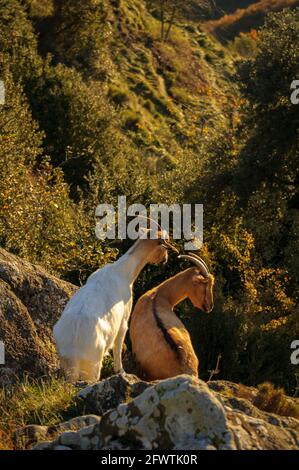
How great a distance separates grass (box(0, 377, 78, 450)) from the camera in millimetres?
7504

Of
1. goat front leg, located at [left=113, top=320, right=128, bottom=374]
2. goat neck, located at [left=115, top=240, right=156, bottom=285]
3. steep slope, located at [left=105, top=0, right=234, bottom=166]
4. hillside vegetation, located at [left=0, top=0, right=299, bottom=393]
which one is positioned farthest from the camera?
steep slope, located at [left=105, top=0, right=234, bottom=166]

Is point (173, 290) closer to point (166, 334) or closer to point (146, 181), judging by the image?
point (166, 334)

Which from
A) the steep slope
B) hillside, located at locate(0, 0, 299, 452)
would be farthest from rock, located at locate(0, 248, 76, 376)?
the steep slope

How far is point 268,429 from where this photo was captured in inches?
237

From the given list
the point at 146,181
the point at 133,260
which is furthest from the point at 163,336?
the point at 146,181

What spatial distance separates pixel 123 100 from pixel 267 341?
3273 cm

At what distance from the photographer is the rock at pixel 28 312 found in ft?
31.4

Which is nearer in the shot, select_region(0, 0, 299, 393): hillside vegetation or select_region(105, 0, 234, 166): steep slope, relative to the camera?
select_region(0, 0, 299, 393): hillside vegetation

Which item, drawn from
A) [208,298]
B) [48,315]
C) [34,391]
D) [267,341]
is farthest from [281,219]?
[34,391]

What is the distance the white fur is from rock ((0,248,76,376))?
1.57 ft

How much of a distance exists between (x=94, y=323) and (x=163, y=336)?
3.07 ft

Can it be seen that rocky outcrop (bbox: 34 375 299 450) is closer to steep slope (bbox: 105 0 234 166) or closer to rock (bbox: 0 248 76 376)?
rock (bbox: 0 248 76 376)

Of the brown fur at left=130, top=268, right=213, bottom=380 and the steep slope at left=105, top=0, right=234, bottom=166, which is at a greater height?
the steep slope at left=105, top=0, right=234, bottom=166

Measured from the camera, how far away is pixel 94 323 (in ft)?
31.0
